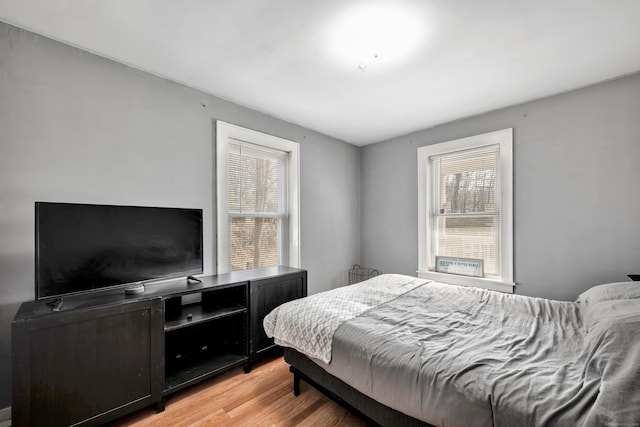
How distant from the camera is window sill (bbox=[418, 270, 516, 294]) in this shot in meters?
2.94

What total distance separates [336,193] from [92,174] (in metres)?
2.80

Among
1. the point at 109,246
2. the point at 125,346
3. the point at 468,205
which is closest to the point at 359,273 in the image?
the point at 468,205

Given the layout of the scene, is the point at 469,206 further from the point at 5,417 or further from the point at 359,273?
the point at 5,417

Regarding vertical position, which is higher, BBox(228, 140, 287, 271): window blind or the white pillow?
BBox(228, 140, 287, 271): window blind

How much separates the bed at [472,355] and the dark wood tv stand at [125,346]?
1.80 feet

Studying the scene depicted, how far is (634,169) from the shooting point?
2.29m

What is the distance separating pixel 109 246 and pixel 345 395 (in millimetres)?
1830

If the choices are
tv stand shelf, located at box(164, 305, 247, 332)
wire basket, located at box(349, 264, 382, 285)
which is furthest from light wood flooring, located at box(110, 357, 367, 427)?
wire basket, located at box(349, 264, 382, 285)

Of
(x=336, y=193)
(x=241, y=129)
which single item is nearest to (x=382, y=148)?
(x=336, y=193)

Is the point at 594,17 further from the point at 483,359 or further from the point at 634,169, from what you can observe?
the point at 483,359

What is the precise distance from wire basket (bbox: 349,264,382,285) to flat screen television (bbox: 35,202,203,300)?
8.24 ft

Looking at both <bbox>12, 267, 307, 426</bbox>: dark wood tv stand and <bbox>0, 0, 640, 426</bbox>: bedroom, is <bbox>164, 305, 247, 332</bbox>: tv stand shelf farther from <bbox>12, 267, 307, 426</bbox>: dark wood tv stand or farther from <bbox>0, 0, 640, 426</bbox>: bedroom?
<bbox>0, 0, 640, 426</bbox>: bedroom

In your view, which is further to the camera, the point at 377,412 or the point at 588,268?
the point at 588,268

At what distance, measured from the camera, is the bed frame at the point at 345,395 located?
1351 millimetres
